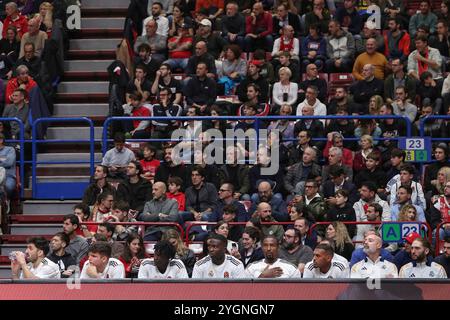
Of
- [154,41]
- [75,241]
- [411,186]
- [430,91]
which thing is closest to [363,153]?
[411,186]

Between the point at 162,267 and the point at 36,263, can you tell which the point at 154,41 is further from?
the point at 162,267

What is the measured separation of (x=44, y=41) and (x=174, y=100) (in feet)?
10.3

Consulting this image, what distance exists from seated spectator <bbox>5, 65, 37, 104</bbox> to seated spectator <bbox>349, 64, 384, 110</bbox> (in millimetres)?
5396

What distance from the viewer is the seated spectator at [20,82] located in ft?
76.6

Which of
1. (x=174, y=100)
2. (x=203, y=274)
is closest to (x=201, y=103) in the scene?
(x=174, y=100)

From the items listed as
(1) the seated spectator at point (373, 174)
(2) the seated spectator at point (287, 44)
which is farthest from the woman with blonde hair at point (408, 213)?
(2) the seated spectator at point (287, 44)

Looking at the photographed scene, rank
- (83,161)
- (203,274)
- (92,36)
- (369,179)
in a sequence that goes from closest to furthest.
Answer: (203,274), (369,179), (83,161), (92,36)

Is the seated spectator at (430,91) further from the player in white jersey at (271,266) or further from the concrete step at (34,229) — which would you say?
the concrete step at (34,229)

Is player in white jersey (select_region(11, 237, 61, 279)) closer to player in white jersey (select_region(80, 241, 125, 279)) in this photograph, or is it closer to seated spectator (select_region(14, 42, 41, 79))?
player in white jersey (select_region(80, 241, 125, 279))

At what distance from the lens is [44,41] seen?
24656 millimetres

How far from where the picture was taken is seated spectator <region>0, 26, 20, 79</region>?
24812 mm

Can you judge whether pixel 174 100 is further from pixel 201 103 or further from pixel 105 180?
pixel 105 180

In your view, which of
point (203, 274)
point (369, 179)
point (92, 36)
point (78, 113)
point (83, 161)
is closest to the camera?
point (203, 274)

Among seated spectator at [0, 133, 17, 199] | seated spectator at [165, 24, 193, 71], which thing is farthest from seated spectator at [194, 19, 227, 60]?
seated spectator at [0, 133, 17, 199]
